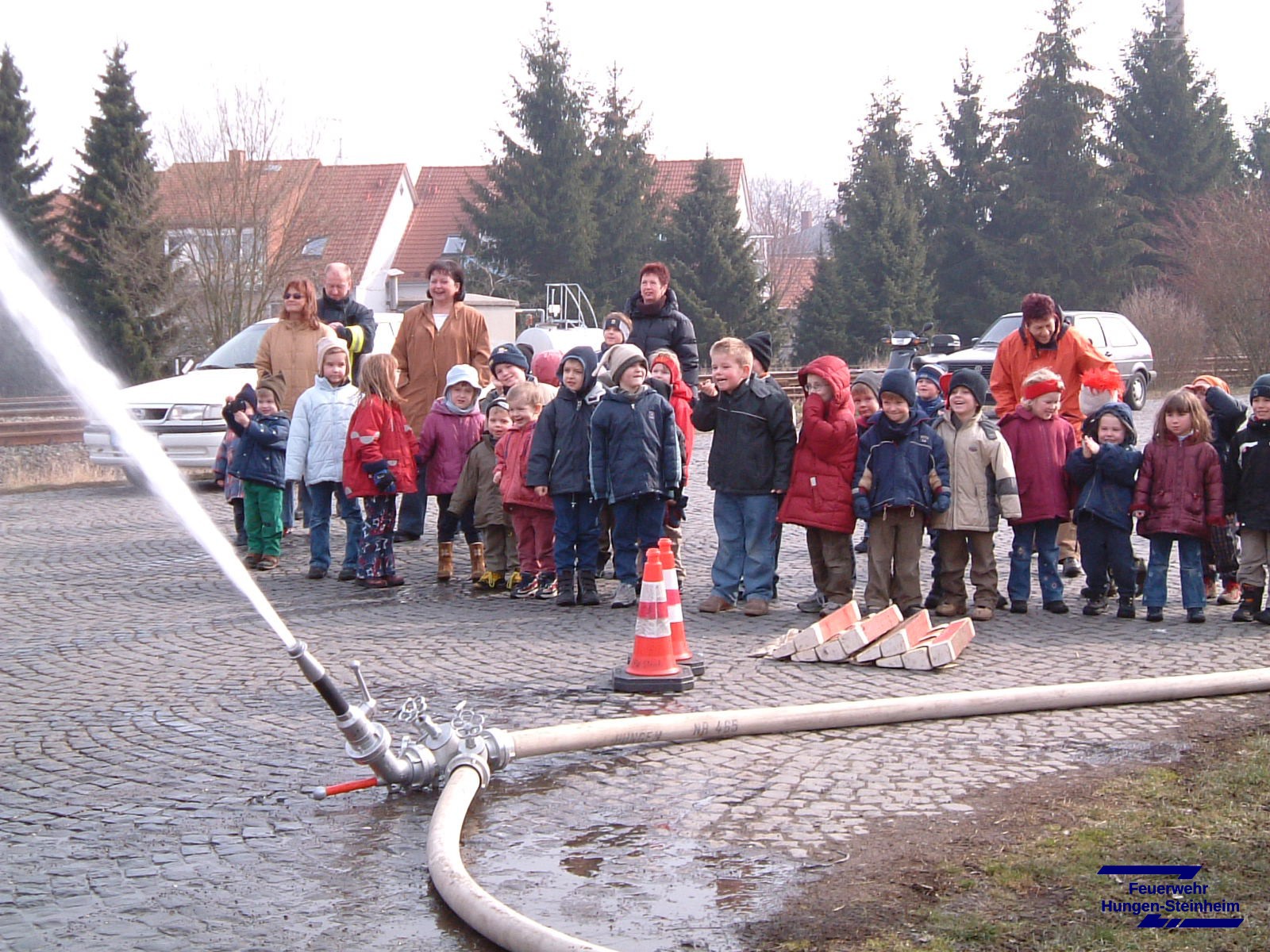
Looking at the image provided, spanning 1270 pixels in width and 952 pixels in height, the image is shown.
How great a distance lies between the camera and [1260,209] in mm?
38375

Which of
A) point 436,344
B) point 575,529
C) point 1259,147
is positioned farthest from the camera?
point 1259,147

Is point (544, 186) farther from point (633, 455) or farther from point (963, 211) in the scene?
point (633, 455)

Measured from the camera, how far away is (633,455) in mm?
9727

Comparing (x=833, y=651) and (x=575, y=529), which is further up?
(x=575, y=529)

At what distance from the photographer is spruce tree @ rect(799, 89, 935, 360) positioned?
161 feet

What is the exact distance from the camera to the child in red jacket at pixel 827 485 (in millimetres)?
9484

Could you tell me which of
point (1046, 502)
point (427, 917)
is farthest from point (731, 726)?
point (1046, 502)

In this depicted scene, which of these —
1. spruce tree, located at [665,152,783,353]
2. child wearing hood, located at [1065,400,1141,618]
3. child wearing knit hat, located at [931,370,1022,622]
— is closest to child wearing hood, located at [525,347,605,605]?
child wearing knit hat, located at [931,370,1022,622]

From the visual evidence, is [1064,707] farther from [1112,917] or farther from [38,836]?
[38,836]

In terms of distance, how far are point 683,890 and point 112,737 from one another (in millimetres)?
3253

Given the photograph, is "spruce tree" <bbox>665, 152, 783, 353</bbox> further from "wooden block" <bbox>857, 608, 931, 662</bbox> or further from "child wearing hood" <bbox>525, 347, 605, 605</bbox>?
"wooden block" <bbox>857, 608, 931, 662</bbox>

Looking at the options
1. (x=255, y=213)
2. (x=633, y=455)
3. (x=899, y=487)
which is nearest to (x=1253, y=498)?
(x=899, y=487)

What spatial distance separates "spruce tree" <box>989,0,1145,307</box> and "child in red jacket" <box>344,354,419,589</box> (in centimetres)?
4391

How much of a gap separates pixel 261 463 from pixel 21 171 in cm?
3464
